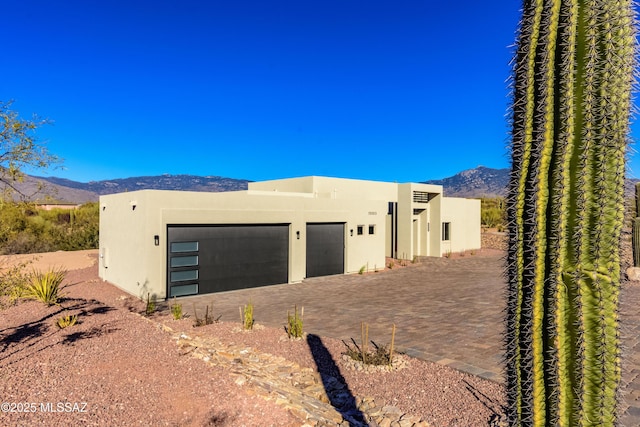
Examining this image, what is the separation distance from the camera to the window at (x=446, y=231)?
24406 mm

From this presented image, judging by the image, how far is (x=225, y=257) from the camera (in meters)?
13.3

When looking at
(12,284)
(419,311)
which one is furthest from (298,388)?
(12,284)

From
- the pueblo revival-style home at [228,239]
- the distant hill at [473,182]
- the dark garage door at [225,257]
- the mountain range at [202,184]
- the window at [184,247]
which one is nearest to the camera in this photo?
the pueblo revival-style home at [228,239]

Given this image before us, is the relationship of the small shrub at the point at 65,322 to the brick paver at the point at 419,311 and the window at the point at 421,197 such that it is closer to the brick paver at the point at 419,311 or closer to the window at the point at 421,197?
the brick paver at the point at 419,311

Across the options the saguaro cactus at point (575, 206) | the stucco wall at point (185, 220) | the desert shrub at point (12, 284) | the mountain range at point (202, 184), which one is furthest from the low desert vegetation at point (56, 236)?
the mountain range at point (202, 184)

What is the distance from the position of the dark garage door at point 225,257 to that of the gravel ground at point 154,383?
462cm

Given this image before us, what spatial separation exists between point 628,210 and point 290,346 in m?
6.00

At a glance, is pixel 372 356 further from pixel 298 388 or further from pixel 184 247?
pixel 184 247

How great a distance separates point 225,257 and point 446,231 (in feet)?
51.9

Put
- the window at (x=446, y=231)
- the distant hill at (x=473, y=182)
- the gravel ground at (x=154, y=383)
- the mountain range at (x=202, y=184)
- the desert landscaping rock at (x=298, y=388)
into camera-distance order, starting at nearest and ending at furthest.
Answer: the gravel ground at (x=154, y=383)
the desert landscaping rock at (x=298, y=388)
the window at (x=446, y=231)
the mountain range at (x=202, y=184)
the distant hill at (x=473, y=182)

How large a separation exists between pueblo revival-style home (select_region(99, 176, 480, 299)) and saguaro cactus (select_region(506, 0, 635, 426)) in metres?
11.1

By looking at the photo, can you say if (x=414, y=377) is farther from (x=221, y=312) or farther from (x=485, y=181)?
(x=485, y=181)

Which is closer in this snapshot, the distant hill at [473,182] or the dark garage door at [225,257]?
the dark garage door at [225,257]

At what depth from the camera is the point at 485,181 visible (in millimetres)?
140750
